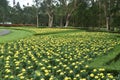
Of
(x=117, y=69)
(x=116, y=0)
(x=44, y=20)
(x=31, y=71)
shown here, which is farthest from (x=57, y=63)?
(x=44, y=20)

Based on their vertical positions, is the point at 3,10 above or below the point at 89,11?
above

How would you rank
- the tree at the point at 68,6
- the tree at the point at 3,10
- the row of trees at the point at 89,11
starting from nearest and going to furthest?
1. the row of trees at the point at 89,11
2. the tree at the point at 68,6
3. the tree at the point at 3,10

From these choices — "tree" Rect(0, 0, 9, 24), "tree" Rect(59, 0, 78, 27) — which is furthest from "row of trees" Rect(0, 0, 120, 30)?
"tree" Rect(0, 0, 9, 24)

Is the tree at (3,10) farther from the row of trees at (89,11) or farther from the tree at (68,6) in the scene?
the tree at (68,6)

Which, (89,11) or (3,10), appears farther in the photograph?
(3,10)

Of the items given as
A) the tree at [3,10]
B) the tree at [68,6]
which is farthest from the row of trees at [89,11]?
the tree at [3,10]

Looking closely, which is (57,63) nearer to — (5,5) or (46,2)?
A: (46,2)

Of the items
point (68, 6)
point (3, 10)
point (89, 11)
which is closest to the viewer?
point (89, 11)

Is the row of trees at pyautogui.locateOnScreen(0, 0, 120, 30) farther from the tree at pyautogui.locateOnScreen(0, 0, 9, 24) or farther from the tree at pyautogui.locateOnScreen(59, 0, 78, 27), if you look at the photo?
the tree at pyautogui.locateOnScreen(0, 0, 9, 24)

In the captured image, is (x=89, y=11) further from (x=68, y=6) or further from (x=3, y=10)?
(x=3, y=10)

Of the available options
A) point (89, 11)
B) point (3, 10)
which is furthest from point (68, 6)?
point (3, 10)

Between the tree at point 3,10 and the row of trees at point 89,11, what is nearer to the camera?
the row of trees at point 89,11

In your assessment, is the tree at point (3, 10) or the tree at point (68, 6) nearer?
the tree at point (68, 6)

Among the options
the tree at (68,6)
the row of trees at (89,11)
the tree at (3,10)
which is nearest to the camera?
the row of trees at (89,11)
